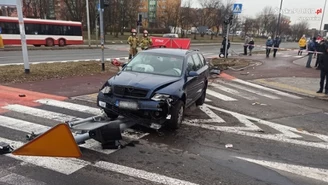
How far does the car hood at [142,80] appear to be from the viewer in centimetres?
601

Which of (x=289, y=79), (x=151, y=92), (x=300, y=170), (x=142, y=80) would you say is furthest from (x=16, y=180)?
(x=289, y=79)

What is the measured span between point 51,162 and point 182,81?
3327 millimetres

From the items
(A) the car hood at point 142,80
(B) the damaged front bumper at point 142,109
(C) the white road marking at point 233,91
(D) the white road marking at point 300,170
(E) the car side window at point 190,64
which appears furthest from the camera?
(C) the white road marking at point 233,91

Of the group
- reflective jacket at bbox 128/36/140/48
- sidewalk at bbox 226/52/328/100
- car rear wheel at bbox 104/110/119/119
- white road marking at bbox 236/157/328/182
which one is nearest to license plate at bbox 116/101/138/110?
car rear wheel at bbox 104/110/119/119

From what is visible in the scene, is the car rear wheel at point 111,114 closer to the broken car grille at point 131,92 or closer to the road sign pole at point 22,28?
the broken car grille at point 131,92

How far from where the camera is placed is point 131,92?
5934mm

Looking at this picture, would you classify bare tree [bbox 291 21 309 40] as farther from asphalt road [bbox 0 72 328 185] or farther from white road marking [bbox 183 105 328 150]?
white road marking [bbox 183 105 328 150]

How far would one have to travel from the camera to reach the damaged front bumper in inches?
229

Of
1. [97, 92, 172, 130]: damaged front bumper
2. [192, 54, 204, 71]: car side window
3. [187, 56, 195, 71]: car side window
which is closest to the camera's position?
[97, 92, 172, 130]: damaged front bumper

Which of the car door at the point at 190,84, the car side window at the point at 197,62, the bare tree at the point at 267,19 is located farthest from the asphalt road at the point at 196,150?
the bare tree at the point at 267,19

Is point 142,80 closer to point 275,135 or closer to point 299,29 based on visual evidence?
point 275,135

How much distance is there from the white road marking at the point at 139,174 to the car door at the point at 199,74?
3.63 metres

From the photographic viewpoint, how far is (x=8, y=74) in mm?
12320

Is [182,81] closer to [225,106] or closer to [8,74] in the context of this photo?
[225,106]
